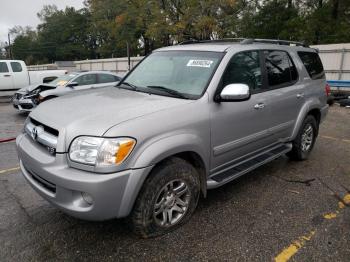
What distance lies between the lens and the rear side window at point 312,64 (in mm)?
5006

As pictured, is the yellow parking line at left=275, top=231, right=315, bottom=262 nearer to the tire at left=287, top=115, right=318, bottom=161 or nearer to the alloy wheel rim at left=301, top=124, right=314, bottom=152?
the tire at left=287, top=115, right=318, bottom=161

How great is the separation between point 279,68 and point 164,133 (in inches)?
92.9

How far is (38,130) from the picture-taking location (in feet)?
9.75

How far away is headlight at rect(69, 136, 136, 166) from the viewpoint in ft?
8.21

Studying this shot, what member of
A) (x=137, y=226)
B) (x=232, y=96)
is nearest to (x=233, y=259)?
(x=137, y=226)

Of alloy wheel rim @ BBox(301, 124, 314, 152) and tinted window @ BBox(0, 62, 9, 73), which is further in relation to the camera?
tinted window @ BBox(0, 62, 9, 73)

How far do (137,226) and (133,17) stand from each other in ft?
115

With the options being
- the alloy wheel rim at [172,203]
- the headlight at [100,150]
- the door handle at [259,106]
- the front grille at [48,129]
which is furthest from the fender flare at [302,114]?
the front grille at [48,129]

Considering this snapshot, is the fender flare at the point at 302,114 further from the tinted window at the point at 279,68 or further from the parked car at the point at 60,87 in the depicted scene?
the parked car at the point at 60,87

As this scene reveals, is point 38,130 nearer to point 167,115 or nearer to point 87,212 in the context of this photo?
point 87,212

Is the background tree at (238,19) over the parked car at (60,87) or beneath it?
over

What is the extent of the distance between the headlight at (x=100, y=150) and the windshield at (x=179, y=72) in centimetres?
104

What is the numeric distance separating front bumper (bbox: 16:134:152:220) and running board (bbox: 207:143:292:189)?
1.03 m

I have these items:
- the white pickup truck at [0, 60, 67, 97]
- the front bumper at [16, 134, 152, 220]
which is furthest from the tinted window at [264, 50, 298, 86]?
the white pickup truck at [0, 60, 67, 97]
